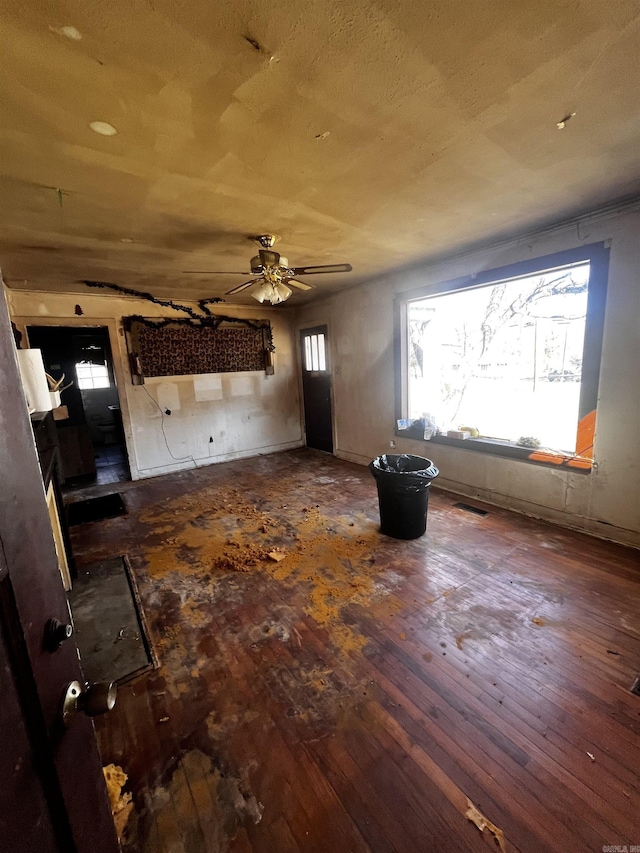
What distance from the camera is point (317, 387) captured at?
6.14m

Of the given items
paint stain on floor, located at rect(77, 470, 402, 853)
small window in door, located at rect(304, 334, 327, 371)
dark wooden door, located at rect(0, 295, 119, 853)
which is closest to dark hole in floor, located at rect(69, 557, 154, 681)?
paint stain on floor, located at rect(77, 470, 402, 853)

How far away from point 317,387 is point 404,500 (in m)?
3.49

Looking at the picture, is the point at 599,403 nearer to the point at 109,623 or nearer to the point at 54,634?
the point at 54,634

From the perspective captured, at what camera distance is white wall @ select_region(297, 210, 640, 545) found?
2.70 metres

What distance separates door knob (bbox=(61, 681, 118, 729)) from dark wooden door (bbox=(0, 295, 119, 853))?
1 cm

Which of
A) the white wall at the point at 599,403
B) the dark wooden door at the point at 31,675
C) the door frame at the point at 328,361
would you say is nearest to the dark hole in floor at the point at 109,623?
the dark wooden door at the point at 31,675

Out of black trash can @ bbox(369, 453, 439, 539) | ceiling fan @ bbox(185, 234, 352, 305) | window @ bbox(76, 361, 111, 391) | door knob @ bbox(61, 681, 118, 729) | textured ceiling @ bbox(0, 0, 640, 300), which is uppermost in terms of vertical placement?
textured ceiling @ bbox(0, 0, 640, 300)

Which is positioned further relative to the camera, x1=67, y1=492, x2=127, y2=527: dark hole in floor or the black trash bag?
x1=67, y1=492, x2=127, y2=527: dark hole in floor

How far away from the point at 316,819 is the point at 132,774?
2.46 feet

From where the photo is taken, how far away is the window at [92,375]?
23.2ft

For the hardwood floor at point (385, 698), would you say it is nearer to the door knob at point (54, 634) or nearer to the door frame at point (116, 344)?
the door knob at point (54, 634)

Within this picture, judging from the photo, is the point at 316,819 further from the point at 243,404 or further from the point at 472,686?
the point at 243,404

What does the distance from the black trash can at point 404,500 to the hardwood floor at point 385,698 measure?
15cm

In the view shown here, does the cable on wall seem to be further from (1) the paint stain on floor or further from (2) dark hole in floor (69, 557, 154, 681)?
(2) dark hole in floor (69, 557, 154, 681)
